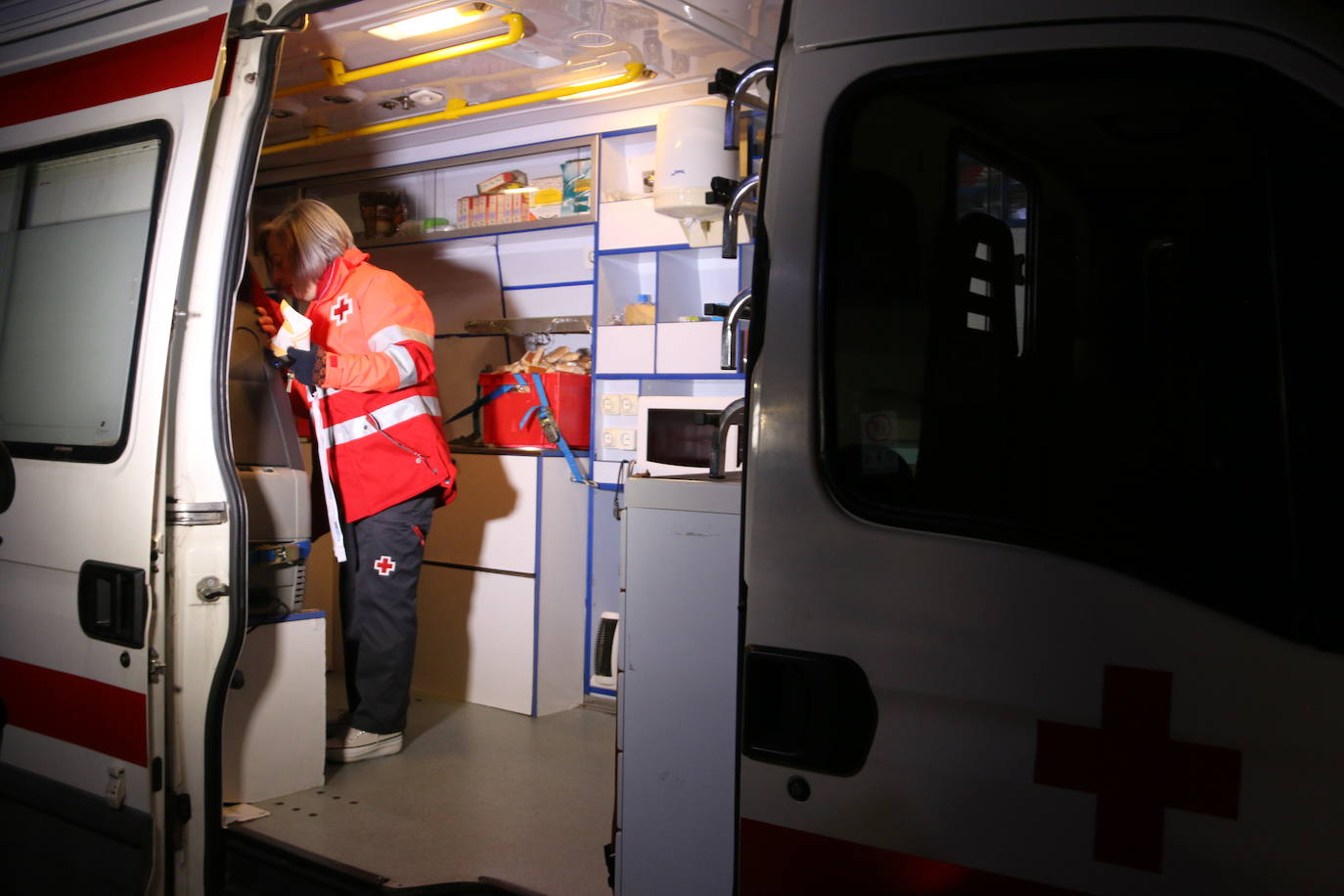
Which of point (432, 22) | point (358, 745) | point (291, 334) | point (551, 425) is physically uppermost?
point (432, 22)

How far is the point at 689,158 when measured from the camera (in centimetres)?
424

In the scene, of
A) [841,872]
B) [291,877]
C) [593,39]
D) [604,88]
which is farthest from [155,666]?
[604,88]

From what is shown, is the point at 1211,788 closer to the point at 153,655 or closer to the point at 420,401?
the point at 153,655

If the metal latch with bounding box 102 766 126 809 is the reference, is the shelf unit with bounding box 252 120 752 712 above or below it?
above

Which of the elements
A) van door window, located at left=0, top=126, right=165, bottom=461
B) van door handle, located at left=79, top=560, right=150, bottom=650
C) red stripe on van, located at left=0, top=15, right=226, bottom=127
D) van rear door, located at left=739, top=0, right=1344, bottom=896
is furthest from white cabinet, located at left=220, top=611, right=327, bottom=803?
van rear door, located at left=739, top=0, right=1344, bottom=896

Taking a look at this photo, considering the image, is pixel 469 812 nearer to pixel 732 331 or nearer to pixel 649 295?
pixel 732 331

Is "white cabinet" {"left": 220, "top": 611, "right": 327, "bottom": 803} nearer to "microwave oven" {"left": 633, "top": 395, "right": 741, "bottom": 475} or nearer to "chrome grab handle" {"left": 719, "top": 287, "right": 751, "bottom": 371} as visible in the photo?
"microwave oven" {"left": 633, "top": 395, "right": 741, "bottom": 475}

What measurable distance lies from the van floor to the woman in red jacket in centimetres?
30

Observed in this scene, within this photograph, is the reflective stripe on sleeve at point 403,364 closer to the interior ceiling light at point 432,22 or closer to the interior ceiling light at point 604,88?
the interior ceiling light at point 432,22

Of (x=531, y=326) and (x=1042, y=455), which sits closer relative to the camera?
(x=1042, y=455)

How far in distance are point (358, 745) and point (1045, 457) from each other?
3105 millimetres

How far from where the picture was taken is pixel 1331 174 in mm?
1111

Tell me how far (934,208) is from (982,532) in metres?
0.41

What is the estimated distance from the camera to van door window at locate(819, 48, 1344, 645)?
1125mm
